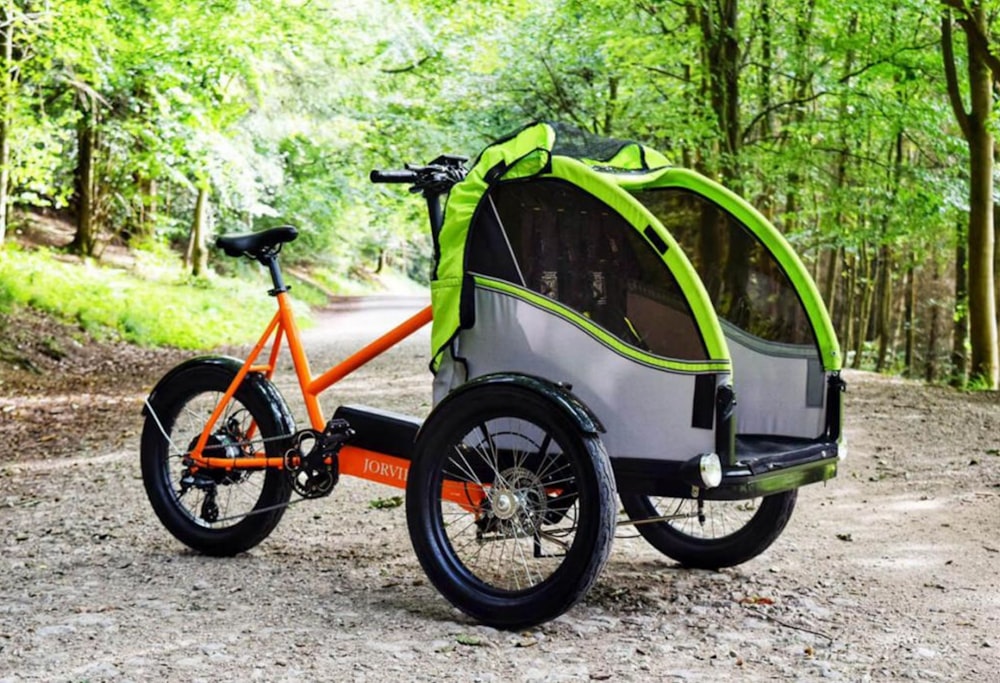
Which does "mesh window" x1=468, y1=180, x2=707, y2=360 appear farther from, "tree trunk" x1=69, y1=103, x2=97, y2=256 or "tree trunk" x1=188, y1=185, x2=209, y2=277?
"tree trunk" x1=188, y1=185, x2=209, y2=277

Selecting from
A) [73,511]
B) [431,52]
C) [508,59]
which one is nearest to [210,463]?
[73,511]

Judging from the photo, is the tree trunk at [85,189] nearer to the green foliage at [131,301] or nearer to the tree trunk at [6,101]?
the green foliage at [131,301]

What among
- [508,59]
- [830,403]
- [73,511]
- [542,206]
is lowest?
[73,511]

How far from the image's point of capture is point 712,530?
189 inches

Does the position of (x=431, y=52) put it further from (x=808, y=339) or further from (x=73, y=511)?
(x=808, y=339)

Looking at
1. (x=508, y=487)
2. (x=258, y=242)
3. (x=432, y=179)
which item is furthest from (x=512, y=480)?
(x=258, y=242)

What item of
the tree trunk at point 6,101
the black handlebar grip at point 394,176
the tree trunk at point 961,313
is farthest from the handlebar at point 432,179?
the tree trunk at point 961,313

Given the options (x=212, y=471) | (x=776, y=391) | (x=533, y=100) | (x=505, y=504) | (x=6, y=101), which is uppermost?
(x=533, y=100)

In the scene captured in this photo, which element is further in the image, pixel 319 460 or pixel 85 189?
pixel 85 189

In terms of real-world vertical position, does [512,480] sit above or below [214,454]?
above

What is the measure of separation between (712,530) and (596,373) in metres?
1.35

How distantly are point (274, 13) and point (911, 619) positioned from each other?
45.8ft

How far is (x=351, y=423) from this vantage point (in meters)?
4.39

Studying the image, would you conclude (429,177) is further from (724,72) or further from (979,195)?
(979,195)
